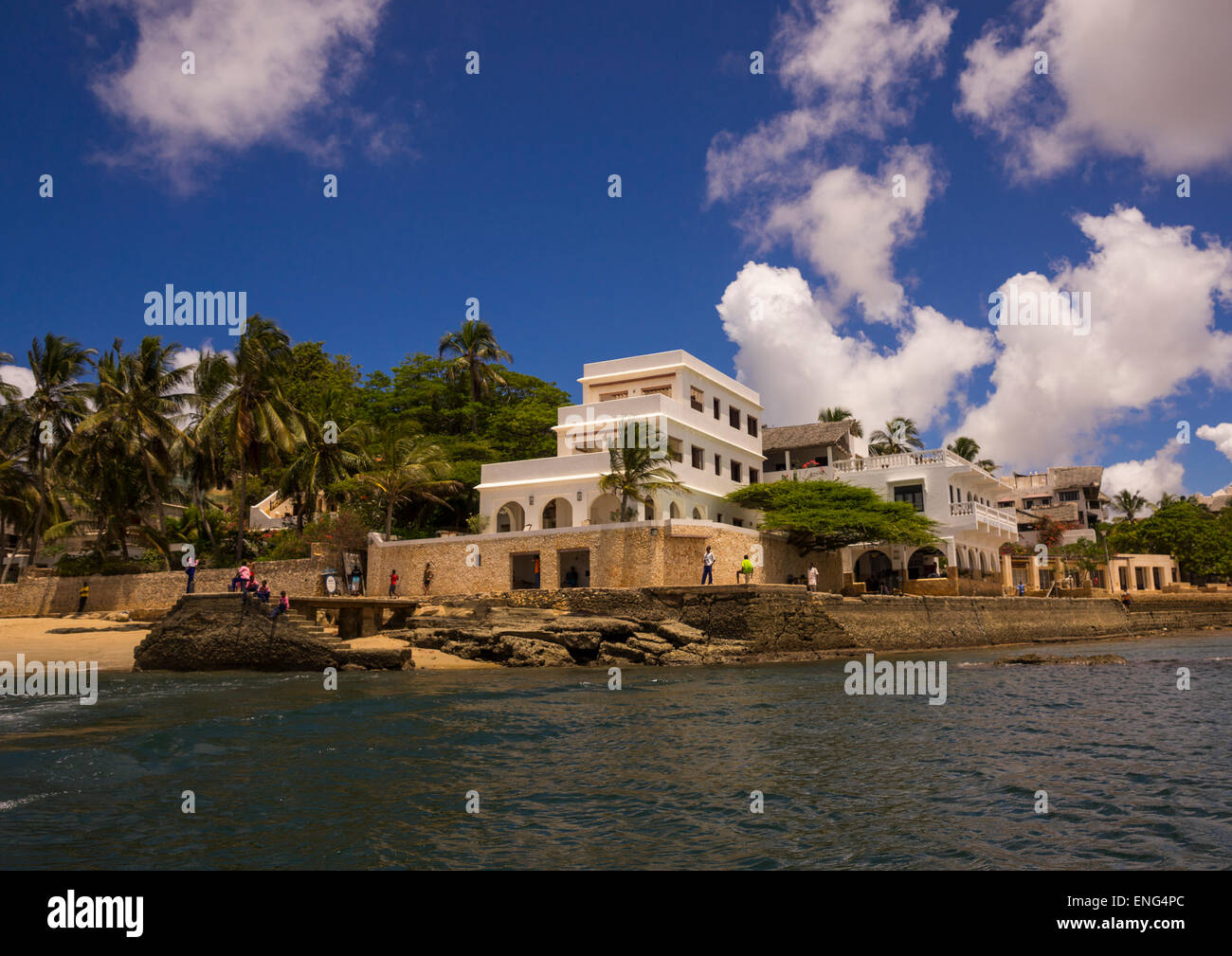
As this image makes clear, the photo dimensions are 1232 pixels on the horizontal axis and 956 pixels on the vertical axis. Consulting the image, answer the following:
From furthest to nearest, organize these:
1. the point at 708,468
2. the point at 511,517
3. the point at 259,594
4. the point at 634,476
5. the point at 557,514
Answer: the point at 708,468
the point at 511,517
the point at 557,514
the point at 634,476
the point at 259,594

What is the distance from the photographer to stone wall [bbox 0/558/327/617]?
35188 mm

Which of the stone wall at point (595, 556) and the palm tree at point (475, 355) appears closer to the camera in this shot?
the stone wall at point (595, 556)

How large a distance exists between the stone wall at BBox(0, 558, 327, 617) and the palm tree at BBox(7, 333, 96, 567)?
4.90 m

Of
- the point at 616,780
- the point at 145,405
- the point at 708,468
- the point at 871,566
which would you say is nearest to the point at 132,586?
the point at 145,405

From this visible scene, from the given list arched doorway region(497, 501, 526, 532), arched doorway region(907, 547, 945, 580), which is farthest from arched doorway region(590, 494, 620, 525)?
arched doorway region(907, 547, 945, 580)

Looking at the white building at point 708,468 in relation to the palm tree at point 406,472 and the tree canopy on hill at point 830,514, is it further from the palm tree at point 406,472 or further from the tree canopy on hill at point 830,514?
the palm tree at point 406,472

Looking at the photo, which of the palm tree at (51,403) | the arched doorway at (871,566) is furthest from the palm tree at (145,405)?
the arched doorway at (871,566)

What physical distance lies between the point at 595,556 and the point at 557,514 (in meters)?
5.88

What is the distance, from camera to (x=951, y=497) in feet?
143

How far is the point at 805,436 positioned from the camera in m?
49.2

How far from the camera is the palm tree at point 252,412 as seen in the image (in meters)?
37.2

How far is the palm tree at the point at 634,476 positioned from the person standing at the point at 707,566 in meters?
3.30

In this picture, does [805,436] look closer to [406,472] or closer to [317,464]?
[406,472]
